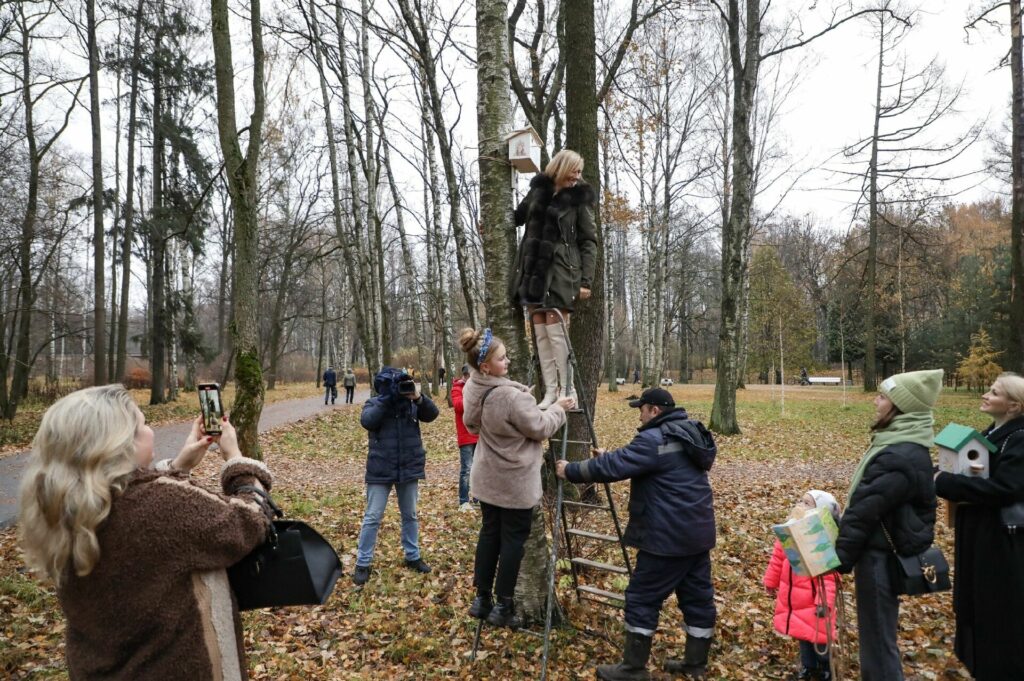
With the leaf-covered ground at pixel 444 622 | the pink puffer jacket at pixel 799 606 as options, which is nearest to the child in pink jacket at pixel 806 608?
the pink puffer jacket at pixel 799 606

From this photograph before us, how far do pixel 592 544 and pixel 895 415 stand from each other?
320 cm

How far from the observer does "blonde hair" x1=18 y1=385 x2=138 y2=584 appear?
180 cm

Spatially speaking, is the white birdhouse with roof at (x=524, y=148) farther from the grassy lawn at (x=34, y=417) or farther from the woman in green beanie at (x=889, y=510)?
the grassy lawn at (x=34, y=417)

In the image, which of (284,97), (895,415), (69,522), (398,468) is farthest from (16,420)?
(895,415)

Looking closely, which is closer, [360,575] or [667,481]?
[667,481]

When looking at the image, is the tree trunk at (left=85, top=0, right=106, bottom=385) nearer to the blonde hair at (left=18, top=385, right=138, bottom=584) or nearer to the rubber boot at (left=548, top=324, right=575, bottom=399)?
the rubber boot at (left=548, top=324, right=575, bottom=399)

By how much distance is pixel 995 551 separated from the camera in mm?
3641

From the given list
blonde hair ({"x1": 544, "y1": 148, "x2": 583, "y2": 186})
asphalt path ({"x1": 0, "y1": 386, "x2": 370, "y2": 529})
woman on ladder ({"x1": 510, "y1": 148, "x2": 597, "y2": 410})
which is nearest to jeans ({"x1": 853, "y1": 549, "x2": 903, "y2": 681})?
woman on ladder ({"x1": 510, "y1": 148, "x2": 597, "y2": 410})

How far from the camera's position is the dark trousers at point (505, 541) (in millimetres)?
4020

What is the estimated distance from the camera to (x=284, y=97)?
2316 cm

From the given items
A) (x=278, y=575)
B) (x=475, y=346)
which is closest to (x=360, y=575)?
(x=475, y=346)

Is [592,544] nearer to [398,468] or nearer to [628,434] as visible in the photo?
[398,468]

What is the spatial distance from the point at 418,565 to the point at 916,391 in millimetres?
4680

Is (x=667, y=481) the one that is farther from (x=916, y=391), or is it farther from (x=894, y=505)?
(x=916, y=391)
